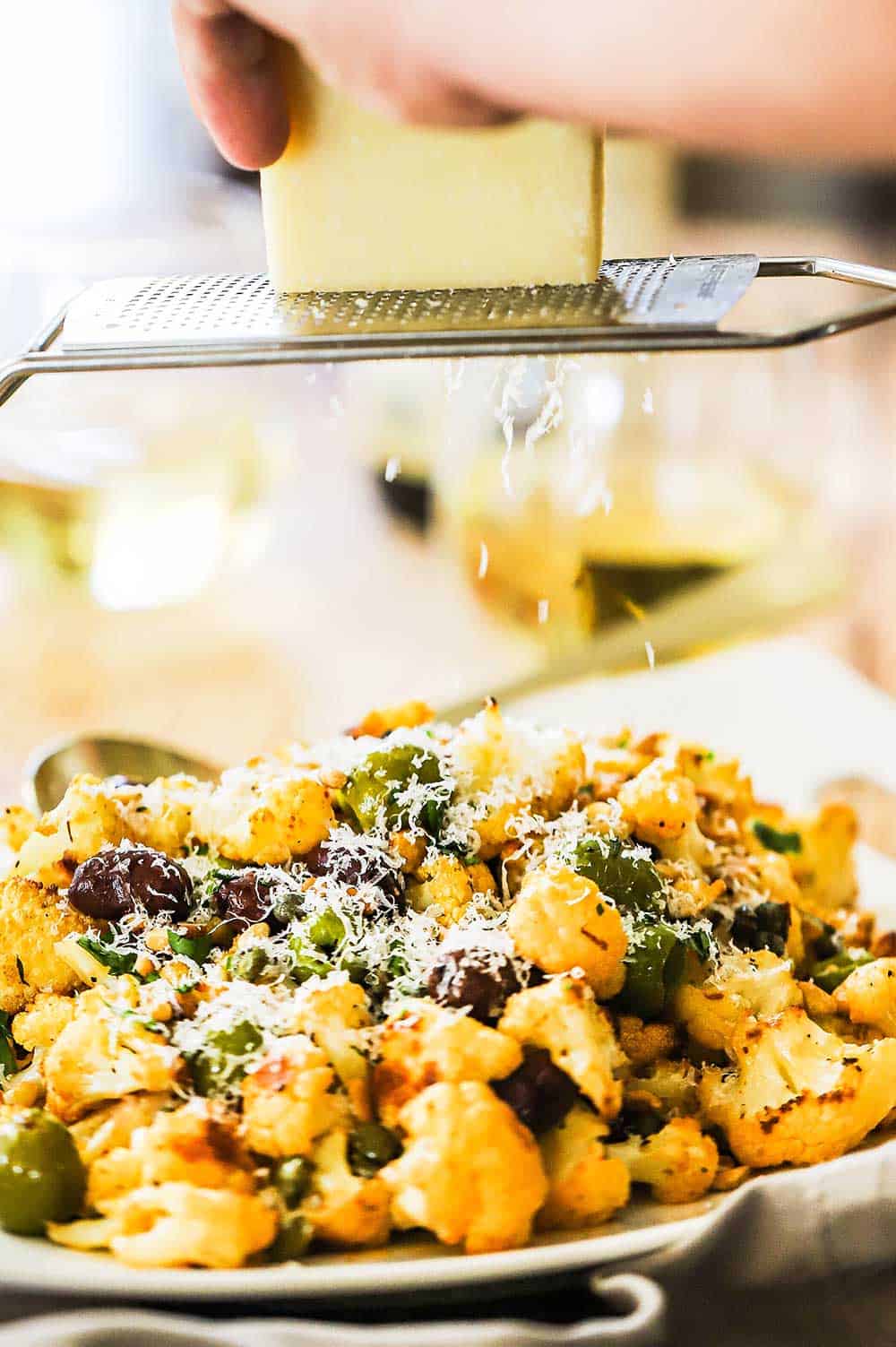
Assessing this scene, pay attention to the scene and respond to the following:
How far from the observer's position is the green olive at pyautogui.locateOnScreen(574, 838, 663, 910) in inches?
45.4

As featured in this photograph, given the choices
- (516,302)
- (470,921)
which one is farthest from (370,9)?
(470,921)

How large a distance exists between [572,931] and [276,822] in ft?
0.94

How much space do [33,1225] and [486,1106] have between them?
0.32 meters

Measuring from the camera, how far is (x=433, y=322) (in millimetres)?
1020

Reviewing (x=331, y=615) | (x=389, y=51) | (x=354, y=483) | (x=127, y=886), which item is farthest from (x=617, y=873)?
(x=354, y=483)

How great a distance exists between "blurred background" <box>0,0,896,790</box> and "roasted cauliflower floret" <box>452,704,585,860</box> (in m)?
0.88

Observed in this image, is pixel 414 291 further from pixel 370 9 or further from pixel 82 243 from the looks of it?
pixel 82 243

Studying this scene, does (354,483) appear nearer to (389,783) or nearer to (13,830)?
(13,830)

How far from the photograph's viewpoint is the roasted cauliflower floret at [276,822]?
47.3 inches

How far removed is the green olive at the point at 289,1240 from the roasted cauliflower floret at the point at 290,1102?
48mm

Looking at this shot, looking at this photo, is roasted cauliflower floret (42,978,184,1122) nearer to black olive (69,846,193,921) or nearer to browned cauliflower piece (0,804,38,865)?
black olive (69,846,193,921)

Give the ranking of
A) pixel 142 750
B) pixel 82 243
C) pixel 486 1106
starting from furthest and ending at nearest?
pixel 82 243, pixel 142 750, pixel 486 1106

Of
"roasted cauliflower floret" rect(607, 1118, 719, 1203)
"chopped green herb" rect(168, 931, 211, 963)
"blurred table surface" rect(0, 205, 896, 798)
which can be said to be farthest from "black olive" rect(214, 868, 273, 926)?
"blurred table surface" rect(0, 205, 896, 798)

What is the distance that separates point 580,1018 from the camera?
3.28 feet
